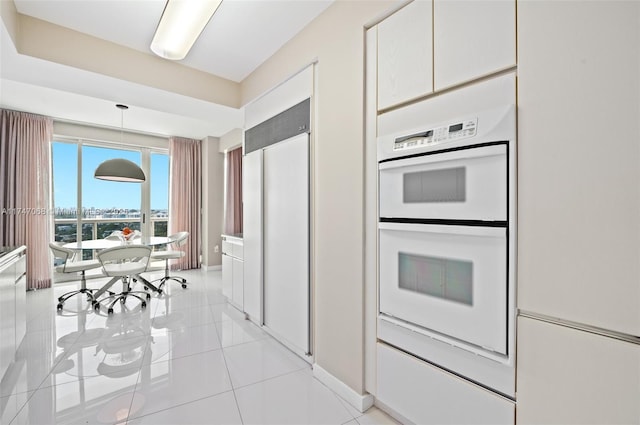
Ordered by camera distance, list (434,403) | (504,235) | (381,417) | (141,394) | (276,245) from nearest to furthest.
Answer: (504,235) < (434,403) < (381,417) < (141,394) < (276,245)

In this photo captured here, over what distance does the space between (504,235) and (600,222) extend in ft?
0.98

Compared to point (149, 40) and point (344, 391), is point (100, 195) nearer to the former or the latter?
point (149, 40)

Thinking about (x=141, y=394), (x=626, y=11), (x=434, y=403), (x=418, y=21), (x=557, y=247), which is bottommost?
(x=141, y=394)

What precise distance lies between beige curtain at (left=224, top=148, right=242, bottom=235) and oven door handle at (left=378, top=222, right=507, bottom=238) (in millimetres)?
4964

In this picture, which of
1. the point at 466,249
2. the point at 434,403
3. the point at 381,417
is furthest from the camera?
the point at 381,417

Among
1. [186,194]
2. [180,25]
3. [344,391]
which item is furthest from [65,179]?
[344,391]

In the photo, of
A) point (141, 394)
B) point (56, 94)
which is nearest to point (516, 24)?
point (141, 394)

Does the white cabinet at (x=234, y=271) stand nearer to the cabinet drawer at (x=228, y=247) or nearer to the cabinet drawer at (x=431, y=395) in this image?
the cabinet drawer at (x=228, y=247)

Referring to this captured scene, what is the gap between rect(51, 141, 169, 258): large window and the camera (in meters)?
5.00

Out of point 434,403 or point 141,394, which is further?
point 141,394

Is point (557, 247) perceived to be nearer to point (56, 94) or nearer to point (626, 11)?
point (626, 11)

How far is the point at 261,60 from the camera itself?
286 cm

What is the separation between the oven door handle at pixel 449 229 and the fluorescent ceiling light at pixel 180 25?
1.82 metres

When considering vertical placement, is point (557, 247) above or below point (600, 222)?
below
